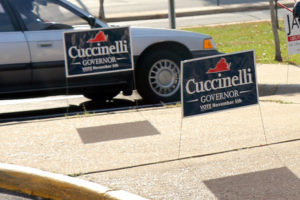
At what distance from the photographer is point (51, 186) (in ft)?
18.1

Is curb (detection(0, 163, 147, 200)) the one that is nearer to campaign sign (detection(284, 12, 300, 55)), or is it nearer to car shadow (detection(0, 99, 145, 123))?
car shadow (detection(0, 99, 145, 123))

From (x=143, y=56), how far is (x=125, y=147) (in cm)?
277

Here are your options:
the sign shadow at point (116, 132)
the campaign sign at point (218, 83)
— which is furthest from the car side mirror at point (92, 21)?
the campaign sign at point (218, 83)

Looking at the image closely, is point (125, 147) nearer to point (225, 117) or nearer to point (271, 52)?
point (225, 117)

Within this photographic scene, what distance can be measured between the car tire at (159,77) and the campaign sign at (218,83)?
257 cm

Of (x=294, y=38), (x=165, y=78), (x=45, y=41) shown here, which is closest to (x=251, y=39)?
(x=294, y=38)

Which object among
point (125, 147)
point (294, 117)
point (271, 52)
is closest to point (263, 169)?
point (125, 147)

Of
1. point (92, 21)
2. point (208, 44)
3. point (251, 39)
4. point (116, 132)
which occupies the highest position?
point (92, 21)

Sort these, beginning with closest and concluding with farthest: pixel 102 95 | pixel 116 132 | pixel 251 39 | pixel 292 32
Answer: pixel 116 132
pixel 102 95
pixel 292 32
pixel 251 39

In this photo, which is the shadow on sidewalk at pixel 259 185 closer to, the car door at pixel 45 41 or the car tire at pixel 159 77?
the car tire at pixel 159 77

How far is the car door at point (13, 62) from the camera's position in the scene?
8461 millimetres

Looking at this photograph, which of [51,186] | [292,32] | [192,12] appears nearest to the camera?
[51,186]

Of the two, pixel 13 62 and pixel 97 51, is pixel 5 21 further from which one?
pixel 97 51

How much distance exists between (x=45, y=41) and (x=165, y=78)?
5.67 feet
